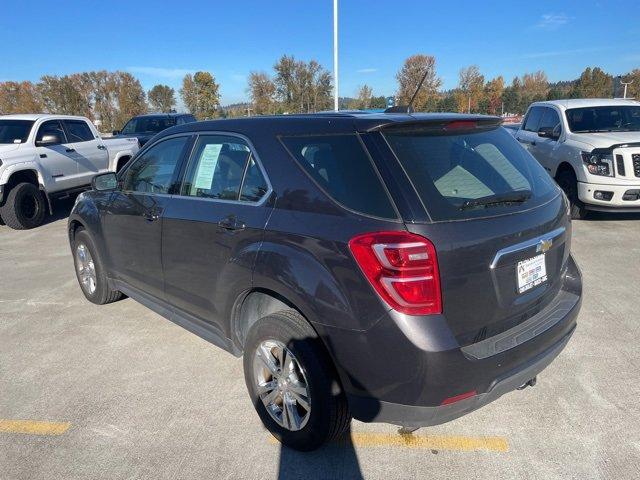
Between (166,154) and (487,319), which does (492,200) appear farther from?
(166,154)

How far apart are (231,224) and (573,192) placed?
21.2 feet

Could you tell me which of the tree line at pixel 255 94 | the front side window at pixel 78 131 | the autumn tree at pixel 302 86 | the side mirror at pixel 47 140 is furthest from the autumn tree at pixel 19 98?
the side mirror at pixel 47 140

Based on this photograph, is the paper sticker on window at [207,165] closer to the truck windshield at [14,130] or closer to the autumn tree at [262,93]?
the truck windshield at [14,130]

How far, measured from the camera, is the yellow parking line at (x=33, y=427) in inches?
113

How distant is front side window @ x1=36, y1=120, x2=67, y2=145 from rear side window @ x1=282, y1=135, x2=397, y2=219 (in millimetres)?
8040

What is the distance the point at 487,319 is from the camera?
2238 mm

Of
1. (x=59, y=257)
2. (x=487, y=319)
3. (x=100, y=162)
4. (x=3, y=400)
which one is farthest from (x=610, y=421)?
(x=100, y=162)

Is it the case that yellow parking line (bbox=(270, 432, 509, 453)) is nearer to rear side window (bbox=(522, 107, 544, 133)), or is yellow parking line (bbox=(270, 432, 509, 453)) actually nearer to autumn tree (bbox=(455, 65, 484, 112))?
rear side window (bbox=(522, 107, 544, 133))

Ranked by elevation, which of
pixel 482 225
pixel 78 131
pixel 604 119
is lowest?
pixel 482 225

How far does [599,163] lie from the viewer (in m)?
7.02

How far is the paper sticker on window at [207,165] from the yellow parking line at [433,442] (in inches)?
64.3

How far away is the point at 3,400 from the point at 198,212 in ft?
6.04

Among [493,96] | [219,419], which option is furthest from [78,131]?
[493,96]

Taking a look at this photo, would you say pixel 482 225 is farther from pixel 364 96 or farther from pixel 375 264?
pixel 364 96
